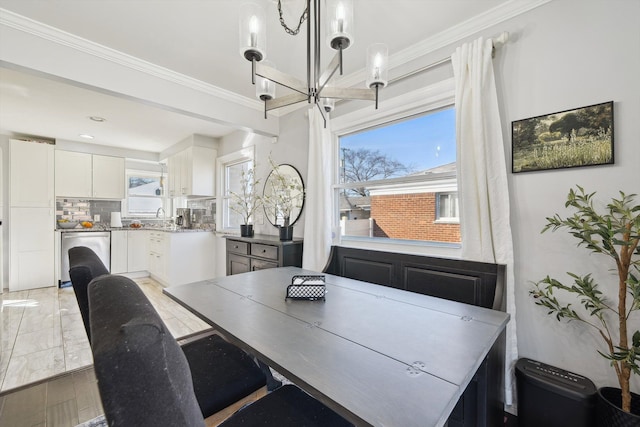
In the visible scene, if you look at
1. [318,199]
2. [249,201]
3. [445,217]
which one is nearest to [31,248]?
[249,201]

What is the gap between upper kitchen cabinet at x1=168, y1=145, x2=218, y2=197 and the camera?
445cm

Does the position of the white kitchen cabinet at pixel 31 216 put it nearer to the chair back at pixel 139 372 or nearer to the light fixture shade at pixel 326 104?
the light fixture shade at pixel 326 104

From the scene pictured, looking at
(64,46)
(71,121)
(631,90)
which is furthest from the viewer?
(71,121)

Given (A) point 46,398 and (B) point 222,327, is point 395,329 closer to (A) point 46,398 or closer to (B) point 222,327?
(B) point 222,327

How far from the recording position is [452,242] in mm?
2062

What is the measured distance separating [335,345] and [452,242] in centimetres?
148

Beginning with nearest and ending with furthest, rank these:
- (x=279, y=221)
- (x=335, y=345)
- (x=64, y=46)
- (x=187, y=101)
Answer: (x=335, y=345)
(x=64, y=46)
(x=187, y=101)
(x=279, y=221)

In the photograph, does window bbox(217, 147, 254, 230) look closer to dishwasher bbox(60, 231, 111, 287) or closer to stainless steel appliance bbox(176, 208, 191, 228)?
stainless steel appliance bbox(176, 208, 191, 228)

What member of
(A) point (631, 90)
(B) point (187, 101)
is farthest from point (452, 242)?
(B) point (187, 101)

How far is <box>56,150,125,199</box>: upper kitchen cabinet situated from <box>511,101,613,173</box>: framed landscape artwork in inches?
244

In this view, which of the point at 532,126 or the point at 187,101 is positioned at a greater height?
the point at 187,101

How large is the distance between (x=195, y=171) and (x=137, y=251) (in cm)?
203

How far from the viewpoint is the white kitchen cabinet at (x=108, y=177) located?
499 centimetres

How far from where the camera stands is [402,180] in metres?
2.33
